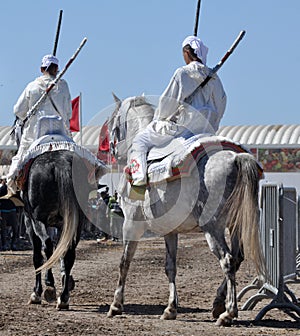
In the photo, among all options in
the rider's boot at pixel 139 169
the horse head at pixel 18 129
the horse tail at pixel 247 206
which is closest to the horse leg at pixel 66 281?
the rider's boot at pixel 139 169

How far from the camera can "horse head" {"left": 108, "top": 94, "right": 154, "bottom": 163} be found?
34.8ft

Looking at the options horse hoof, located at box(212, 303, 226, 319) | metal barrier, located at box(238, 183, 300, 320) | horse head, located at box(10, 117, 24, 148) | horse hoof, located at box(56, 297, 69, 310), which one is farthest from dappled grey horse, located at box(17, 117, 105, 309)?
metal barrier, located at box(238, 183, 300, 320)

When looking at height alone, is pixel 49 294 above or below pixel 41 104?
below

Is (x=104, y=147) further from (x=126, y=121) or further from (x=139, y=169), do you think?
(x=139, y=169)

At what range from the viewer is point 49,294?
11039 millimetres

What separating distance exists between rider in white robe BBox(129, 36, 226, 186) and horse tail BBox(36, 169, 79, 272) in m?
1.25

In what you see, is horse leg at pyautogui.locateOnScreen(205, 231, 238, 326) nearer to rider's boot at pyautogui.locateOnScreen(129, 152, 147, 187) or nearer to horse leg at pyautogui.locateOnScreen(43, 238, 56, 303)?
rider's boot at pyautogui.locateOnScreen(129, 152, 147, 187)

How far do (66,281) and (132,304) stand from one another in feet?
2.83

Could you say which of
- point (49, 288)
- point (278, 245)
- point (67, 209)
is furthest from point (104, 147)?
point (278, 245)

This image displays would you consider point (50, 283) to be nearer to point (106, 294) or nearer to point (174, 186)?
point (106, 294)

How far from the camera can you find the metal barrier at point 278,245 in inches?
381

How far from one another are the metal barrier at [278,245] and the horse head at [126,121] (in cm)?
156

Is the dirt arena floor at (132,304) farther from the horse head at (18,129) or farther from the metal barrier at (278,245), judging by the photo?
the horse head at (18,129)

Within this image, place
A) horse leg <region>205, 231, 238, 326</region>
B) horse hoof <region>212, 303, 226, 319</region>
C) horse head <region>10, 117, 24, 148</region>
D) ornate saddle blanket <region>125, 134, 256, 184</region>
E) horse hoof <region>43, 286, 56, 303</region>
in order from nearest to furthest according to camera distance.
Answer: horse leg <region>205, 231, 238, 326</region> < ornate saddle blanket <region>125, 134, 256, 184</region> < horse hoof <region>212, 303, 226, 319</region> < horse hoof <region>43, 286, 56, 303</region> < horse head <region>10, 117, 24, 148</region>
